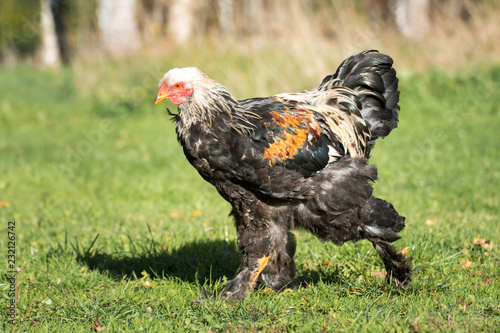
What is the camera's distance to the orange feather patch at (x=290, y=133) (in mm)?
4078

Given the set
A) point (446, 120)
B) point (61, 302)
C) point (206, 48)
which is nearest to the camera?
point (61, 302)

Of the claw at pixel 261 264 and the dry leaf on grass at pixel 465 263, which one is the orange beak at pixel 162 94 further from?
the dry leaf on grass at pixel 465 263

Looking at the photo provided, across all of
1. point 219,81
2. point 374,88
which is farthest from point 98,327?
point 219,81

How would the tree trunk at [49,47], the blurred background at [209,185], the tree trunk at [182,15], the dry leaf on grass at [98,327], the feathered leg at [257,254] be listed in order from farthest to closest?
1. the tree trunk at [49,47]
2. the tree trunk at [182,15]
3. the feathered leg at [257,254]
4. the blurred background at [209,185]
5. the dry leaf on grass at [98,327]

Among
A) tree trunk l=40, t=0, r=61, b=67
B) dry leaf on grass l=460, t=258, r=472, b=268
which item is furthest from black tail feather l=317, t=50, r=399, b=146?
tree trunk l=40, t=0, r=61, b=67

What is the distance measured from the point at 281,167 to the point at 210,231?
224 centimetres

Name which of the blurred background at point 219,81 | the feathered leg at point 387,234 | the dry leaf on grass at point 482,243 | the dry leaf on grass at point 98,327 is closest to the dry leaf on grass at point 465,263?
the dry leaf on grass at point 482,243

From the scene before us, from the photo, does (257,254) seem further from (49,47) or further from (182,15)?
(49,47)

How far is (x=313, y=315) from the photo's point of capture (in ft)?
13.1

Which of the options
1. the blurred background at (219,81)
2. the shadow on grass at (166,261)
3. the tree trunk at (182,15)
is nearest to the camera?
the shadow on grass at (166,261)

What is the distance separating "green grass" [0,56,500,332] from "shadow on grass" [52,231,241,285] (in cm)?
2

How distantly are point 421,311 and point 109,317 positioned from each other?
2275 millimetres

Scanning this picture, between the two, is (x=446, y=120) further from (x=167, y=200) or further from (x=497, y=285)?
(x=497, y=285)

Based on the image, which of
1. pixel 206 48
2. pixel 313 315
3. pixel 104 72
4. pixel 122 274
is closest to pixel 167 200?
pixel 122 274
